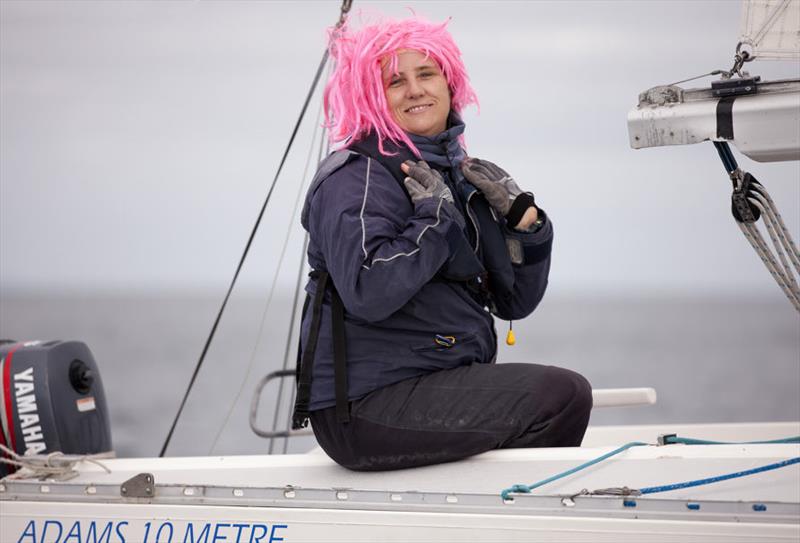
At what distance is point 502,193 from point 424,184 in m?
0.16

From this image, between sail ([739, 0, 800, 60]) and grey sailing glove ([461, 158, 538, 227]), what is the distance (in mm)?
511

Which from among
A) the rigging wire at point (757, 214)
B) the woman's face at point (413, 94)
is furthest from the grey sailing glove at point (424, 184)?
the rigging wire at point (757, 214)

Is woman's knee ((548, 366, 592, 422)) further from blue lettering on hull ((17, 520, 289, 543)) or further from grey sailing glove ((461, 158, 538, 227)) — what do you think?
blue lettering on hull ((17, 520, 289, 543))

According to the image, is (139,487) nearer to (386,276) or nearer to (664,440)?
(386,276)

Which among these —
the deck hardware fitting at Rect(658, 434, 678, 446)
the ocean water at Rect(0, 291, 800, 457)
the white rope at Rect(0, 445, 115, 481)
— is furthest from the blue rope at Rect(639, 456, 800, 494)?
the ocean water at Rect(0, 291, 800, 457)

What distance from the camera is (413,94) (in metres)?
2.30

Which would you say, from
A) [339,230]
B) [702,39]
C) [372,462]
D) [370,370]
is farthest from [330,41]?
[702,39]

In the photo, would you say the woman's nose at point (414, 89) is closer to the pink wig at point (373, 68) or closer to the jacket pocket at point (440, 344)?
the pink wig at point (373, 68)

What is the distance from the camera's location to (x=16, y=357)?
2.78 m

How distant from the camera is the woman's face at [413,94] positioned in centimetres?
230

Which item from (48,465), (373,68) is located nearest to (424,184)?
(373,68)

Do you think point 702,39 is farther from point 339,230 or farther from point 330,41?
point 339,230

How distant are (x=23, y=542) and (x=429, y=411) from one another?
0.88m

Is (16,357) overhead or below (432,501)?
overhead
